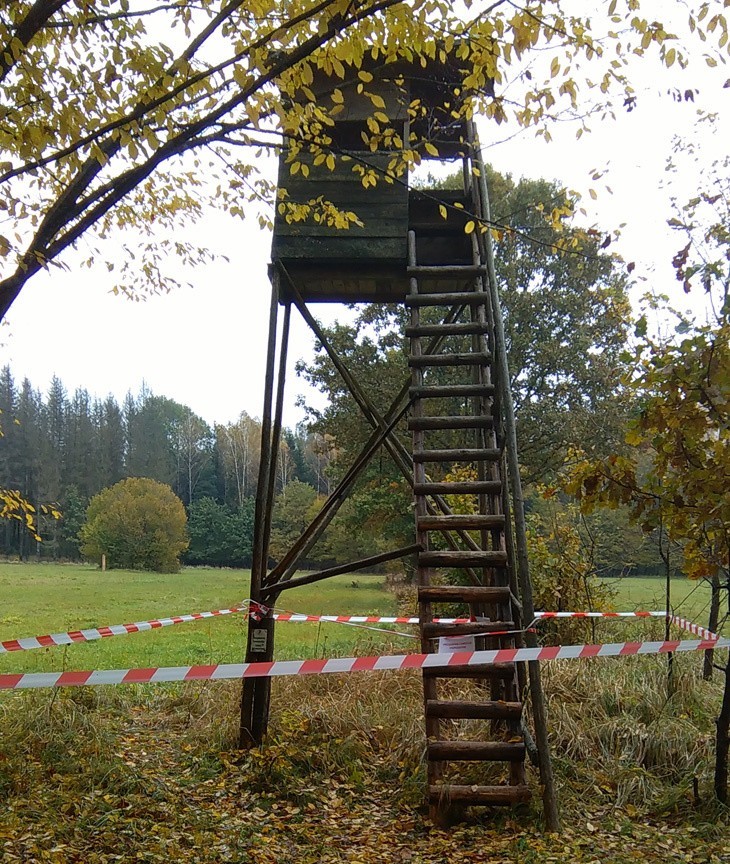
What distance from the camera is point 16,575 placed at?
2591 cm

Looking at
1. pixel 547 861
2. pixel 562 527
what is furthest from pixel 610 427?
pixel 547 861

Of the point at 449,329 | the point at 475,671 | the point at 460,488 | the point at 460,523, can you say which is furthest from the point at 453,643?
the point at 449,329

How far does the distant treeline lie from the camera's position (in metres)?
39.7

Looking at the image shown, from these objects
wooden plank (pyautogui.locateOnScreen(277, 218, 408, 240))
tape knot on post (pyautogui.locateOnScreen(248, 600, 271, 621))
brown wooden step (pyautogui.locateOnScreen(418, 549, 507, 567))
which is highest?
wooden plank (pyautogui.locateOnScreen(277, 218, 408, 240))

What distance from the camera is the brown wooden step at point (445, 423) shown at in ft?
18.6

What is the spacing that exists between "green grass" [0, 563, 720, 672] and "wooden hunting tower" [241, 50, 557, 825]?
82.9 inches

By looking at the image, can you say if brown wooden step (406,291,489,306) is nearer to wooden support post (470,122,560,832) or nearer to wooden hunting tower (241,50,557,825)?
wooden hunting tower (241,50,557,825)

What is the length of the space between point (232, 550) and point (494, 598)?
114 ft

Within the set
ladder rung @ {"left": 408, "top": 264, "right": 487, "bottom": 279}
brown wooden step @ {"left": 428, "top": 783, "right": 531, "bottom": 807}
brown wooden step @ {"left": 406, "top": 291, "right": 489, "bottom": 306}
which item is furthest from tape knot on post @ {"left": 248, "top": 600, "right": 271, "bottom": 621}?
ladder rung @ {"left": 408, "top": 264, "right": 487, "bottom": 279}

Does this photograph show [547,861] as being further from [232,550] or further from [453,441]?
[232,550]

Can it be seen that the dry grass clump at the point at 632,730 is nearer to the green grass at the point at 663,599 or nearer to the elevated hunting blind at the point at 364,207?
the green grass at the point at 663,599

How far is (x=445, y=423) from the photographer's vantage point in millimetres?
5754

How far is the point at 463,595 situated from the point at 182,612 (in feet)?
43.1

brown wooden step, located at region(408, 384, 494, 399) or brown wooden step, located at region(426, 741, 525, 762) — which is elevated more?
brown wooden step, located at region(408, 384, 494, 399)
